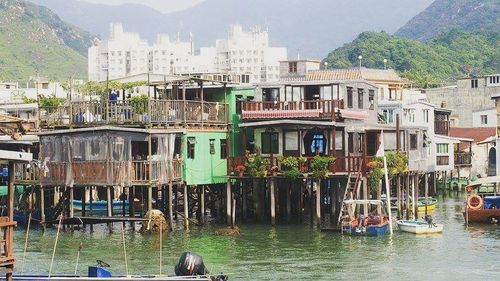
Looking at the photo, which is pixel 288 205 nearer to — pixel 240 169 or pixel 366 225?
pixel 240 169

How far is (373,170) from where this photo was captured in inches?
2108

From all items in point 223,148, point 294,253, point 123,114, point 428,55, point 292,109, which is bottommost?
point 294,253

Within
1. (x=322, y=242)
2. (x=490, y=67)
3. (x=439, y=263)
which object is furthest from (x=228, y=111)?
(x=490, y=67)

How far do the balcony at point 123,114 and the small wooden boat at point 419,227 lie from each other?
12.0 m

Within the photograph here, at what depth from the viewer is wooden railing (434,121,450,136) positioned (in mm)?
86881

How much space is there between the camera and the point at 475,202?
57.0 m

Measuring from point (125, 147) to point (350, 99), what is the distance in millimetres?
13945

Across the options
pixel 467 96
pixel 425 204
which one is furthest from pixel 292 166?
pixel 467 96

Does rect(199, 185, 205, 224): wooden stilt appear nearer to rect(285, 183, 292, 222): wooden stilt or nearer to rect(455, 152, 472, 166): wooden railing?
rect(285, 183, 292, 222): wooden stilt

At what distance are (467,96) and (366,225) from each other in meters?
64.1

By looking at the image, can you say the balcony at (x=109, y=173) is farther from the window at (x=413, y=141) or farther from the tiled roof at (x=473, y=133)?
the tiled roof at (x=473, y=133)

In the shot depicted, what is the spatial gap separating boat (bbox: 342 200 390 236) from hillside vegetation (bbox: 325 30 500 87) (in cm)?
11779

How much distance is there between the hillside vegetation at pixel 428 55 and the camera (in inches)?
6924

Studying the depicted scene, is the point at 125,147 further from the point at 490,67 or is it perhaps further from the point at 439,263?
the point at 490,67
